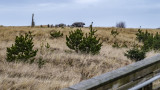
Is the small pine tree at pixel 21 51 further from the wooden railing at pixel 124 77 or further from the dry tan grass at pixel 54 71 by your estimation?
the wooden railing at pixel 124 77

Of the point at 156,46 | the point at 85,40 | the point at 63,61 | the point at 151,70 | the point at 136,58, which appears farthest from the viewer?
the point at 156,46

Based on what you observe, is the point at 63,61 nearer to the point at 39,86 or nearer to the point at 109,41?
the point at 39,86

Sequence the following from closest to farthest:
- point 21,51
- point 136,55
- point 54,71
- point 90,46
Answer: point 54,71, point 21,51, point 136,55, point 90,46

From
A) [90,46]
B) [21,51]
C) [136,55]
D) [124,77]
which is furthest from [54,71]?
[124,77]

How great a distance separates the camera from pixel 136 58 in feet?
50.1

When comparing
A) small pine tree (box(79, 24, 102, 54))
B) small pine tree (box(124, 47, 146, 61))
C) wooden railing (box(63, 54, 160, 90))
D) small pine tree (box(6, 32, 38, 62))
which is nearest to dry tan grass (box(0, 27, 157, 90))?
small pine tree (box(6, 32, 38, 62))

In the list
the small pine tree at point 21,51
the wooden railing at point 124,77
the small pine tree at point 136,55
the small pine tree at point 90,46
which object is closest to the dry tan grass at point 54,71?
the small pine tree at point 21,51

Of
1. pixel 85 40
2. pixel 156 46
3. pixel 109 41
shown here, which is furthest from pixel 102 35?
pixel 85 40

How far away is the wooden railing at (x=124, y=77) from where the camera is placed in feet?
8.09

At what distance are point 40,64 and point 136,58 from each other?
21.9 feet

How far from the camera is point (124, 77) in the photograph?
9.59ft

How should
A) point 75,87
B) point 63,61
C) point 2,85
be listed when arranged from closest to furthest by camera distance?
point 75,87, point 2,85, point 63,61

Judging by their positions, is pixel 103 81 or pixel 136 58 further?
pixel 136 58

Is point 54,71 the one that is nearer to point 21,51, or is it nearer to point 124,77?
point 21,51
